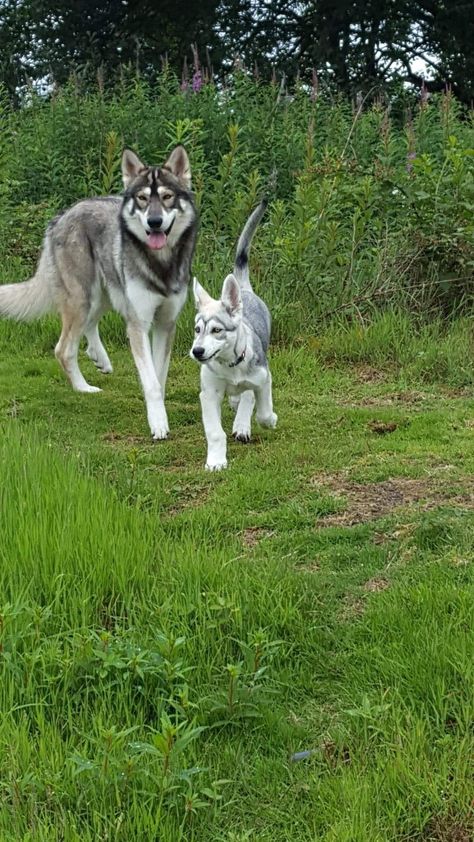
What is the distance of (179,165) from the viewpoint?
5.84 metres

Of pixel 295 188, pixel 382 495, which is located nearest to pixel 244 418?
pixel 382 495

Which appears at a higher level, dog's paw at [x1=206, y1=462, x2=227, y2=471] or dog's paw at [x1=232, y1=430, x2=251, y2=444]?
dog's paw at [x1=232, y1=430, x2=251, y2=444]

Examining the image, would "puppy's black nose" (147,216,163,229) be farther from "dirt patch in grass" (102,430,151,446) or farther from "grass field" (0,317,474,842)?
"grass field" (0,317,474,842)

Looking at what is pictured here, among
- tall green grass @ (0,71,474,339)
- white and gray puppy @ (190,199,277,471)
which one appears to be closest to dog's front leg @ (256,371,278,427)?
white and gray puppy @ (190,199,277,471)

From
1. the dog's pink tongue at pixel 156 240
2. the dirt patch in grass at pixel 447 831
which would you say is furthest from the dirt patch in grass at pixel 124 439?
the dirt patch in grass at pixel 447 831

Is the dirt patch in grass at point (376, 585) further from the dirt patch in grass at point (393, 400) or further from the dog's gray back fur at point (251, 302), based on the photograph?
the dirt patch in grass at point (393, 400)

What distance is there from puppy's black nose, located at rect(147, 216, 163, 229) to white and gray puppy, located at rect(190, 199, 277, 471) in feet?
2.45

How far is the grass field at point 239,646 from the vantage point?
2021 millimetres

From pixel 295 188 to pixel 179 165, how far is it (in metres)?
3.19

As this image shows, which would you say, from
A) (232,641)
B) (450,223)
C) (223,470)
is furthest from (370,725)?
(450,223)

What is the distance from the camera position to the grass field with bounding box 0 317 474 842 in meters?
2.02

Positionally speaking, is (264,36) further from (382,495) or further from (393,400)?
(382,495)

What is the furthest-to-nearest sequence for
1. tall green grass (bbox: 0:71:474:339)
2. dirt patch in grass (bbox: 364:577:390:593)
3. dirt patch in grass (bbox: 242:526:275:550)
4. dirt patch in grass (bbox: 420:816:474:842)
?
tall green grass (bbox: 0:71:474:339), dirt patch in grass (bbox: 242:526:275:550), dirt patch in grass (bbox: 364:577:390:593), dirt patch in grass (bbox: 420:816:474:842)

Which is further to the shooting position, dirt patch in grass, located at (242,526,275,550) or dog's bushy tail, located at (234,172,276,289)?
dog's bushy tail, located at (234,172,276,289)
